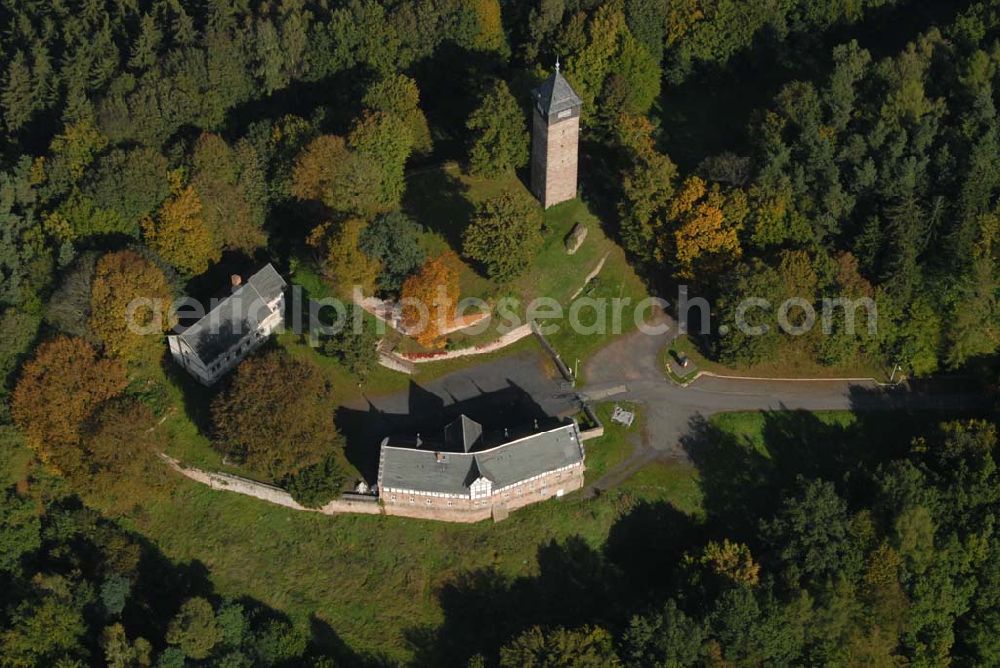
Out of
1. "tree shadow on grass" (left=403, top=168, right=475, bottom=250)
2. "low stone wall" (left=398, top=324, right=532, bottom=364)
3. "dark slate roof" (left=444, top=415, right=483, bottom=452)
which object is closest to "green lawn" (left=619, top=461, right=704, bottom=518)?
"dark slate roof" (left=444, top=415, right=483, bottom=452)

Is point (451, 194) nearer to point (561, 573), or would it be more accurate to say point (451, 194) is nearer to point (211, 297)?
point (211, 297)

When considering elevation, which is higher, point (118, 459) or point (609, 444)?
point (118, 459)

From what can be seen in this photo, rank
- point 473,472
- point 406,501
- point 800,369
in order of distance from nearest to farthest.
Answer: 1. point 473,472
2. point 406,501
3. point 800,369

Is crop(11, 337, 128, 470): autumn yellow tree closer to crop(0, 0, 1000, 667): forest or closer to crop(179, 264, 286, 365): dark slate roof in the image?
crop(0, 0, 1000, 667): forest

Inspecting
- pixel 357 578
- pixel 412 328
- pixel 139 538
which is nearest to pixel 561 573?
pixel 357 578

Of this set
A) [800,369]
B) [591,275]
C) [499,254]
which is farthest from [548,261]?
[800,369]

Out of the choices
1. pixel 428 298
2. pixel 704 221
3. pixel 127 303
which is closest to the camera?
pixel 127 303

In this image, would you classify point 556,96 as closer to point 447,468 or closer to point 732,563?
point 447,468
